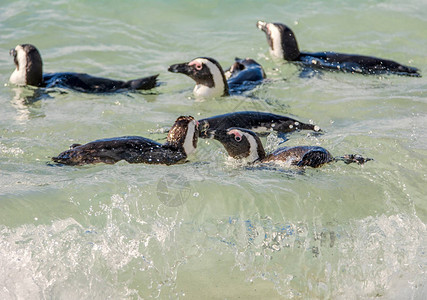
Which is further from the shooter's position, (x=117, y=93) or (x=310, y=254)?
(x=117, y=93)

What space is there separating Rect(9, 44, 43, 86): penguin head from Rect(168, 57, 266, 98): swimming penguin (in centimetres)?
168

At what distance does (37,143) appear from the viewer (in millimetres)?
6504

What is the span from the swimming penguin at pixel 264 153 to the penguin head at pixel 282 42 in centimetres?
375

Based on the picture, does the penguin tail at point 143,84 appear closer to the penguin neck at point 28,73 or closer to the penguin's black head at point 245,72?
the penguin's black head at point 245,72

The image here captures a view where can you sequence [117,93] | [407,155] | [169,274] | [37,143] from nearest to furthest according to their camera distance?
[169,274] < [407,155] < [37,143] < [117,93]

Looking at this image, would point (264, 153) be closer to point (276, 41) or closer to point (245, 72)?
point (245, 72)

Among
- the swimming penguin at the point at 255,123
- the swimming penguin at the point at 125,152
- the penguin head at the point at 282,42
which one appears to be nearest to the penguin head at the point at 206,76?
the swimming penguin at the point at 255,123

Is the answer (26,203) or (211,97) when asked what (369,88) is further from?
(26,203)

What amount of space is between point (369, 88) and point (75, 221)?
181 inches

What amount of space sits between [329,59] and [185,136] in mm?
3552

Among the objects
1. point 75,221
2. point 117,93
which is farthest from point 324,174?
point 117,93

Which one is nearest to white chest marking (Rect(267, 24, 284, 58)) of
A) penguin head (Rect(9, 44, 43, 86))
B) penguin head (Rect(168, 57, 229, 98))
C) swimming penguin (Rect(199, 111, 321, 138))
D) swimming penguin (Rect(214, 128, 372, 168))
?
penguin head (Rect(168, 57, 229, 98))

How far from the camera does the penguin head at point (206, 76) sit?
821cm

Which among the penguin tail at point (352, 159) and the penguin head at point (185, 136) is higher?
the penguin head at point (185, 136)
